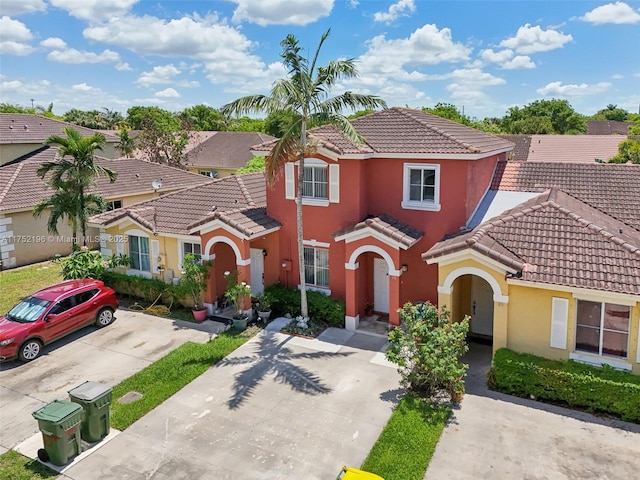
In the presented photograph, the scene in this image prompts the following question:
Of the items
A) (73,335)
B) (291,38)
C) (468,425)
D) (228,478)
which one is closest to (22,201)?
(73,335)

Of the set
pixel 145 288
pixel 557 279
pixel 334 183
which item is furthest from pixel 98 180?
pixel 557 279

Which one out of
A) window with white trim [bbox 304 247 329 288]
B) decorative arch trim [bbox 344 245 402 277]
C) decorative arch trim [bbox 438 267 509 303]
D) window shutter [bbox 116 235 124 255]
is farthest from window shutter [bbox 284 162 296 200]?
window shutter [bbox 116 235 124 255]

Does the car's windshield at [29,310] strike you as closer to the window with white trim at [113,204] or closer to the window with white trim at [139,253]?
the window with white trim at [139,253]

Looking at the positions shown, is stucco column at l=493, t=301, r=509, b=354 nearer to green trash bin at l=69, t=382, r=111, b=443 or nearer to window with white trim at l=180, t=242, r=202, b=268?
green trash bin at l=69, t=382, r=111, b=443

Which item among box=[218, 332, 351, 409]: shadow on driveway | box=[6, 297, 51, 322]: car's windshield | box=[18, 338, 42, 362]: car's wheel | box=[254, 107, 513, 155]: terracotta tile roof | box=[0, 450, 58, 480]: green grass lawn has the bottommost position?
box=[0, 450, 58, 480]: green grass lawn

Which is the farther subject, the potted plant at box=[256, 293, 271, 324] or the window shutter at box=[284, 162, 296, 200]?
the window shutter at box=[284, 162, 296, 200]

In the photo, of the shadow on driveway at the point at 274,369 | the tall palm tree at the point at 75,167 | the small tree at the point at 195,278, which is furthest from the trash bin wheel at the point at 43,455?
the tall palm tree at the point at 75,167

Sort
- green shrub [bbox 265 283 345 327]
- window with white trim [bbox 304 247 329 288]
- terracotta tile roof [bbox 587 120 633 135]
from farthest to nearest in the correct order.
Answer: terracotta tile roof [bbox 587 120 633 135]
window with white trim [bbox 304 247 329 288]
green shrub [bbox 265 283 345 327]

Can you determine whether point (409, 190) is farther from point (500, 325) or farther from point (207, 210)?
point (207, 210)
